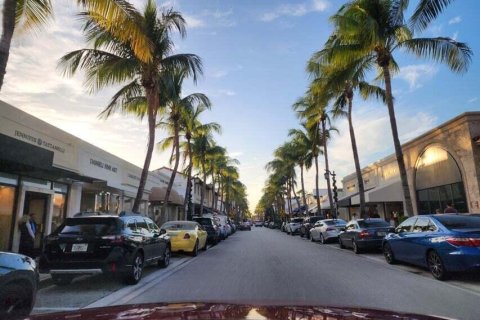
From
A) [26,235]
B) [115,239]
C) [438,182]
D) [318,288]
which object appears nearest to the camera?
[318,288]

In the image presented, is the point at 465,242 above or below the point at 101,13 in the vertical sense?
below

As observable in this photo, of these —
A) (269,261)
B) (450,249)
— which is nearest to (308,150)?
(269,261)

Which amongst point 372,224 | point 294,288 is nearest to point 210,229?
point 372,224

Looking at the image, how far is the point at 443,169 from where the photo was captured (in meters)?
21.6

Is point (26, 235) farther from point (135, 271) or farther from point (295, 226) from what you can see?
point (295, 226)

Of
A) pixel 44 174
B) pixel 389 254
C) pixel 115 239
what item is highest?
pixel 44 174

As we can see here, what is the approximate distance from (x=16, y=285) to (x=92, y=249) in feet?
Answer: 12.4

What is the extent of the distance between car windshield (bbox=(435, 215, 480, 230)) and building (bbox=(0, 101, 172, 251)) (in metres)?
11.4

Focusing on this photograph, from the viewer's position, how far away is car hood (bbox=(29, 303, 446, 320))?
9.41 feet

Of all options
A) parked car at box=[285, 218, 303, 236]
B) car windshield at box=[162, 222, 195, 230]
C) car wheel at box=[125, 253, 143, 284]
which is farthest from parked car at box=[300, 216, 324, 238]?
car wheel at box=[125, 253, 143, 284]

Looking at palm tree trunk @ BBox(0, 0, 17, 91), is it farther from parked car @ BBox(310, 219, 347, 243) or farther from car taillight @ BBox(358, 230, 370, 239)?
parked car @ BBox(310, 219, 347, 243)

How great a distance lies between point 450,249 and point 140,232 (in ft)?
25.0

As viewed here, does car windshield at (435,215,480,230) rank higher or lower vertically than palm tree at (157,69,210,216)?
lower

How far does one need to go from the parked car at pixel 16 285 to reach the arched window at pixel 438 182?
2010 centimetres
